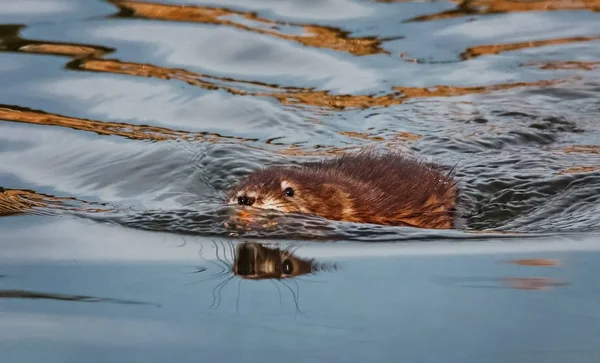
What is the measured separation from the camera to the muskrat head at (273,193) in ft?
20.6

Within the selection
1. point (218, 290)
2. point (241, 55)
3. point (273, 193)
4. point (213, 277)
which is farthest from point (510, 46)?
point (218, 290)

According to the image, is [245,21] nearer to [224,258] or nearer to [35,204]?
[35,204]

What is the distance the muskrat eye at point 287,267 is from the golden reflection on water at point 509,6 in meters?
6.75

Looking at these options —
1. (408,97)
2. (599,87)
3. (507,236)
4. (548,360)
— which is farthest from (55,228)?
(599,87)

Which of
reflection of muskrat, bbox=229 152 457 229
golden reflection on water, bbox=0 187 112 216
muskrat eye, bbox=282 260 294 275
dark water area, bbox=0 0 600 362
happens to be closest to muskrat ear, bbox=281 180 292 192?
reflection of muskrat, bbox=229 152 457 229

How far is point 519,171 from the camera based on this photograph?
7.54 metres

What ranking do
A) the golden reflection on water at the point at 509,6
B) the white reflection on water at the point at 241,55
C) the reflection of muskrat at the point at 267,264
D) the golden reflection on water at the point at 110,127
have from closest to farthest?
1. the reflection of muskrat at the point at 267,264
2. the golden reflection on water at the point at 110,127
3. the white reflection on water at the point at 241,55
4. the golden reflection on water at the point at 509,6

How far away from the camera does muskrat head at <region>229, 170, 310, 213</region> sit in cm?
629

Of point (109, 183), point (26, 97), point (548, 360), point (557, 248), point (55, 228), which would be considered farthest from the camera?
point (26, 97)

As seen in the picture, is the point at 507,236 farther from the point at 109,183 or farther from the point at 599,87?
the point at 599,87

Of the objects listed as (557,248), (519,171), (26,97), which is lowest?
(557,248)

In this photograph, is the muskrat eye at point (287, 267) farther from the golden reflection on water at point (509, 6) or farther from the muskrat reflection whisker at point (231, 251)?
the golden reflection on water at point (509, 6)

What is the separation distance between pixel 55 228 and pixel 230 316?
1.80 m

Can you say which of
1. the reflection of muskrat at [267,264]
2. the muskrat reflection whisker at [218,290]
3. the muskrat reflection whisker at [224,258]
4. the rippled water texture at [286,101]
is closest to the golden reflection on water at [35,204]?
the rippled water texture at [286,101]
